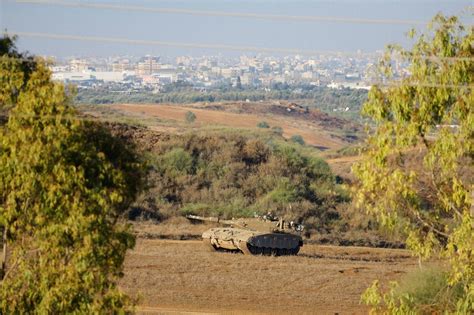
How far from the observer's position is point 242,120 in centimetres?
6775

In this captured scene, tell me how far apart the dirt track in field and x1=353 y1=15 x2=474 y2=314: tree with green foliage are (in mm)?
43424

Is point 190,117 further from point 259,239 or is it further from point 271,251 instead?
point 259,239

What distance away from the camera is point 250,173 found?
47188 millimetres

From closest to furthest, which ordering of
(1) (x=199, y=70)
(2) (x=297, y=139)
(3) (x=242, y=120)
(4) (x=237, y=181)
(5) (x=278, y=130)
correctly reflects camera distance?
(1) (x=199, y=70) → (4) (x=237, y=181) → (2) (x=297, y=139) → (5) (x=278, y=130) → (3) (x=242, y=120)

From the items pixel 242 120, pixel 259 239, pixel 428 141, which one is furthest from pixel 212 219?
pixel 242 120

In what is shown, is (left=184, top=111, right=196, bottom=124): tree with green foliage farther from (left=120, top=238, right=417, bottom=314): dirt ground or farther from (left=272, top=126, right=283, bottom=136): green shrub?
(left=120, top=238, right=417, bottom=314): dirt ground

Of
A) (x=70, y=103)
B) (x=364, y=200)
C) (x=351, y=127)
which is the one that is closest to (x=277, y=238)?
(x=364, y=200)

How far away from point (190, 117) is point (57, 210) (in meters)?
47.6

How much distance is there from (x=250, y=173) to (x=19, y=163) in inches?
1364

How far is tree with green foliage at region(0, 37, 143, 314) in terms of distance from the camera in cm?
1256

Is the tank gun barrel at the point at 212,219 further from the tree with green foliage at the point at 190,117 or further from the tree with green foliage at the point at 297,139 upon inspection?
the tree with green foliage at the point at 297,139

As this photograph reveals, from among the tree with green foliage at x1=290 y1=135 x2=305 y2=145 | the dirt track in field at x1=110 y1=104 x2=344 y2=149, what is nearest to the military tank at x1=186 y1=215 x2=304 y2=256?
the dirt track in field at x1=110 y1=104 x2=344 y2=149

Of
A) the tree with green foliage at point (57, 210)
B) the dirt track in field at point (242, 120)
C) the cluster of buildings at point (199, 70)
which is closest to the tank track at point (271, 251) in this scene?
the cluster of buildings at point (199, 70)

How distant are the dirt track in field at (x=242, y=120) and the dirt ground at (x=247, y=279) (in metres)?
28.5
